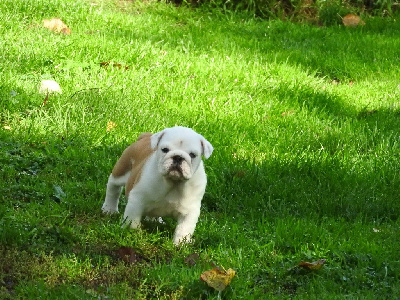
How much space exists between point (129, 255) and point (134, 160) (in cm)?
81

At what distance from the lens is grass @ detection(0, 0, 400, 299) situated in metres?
4.18

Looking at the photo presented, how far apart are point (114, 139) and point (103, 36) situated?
2.55 metres

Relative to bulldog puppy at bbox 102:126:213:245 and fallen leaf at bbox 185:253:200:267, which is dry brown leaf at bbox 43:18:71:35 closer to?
bulldog puppy at bbox 102:126:213:245

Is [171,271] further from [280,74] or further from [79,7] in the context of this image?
[79,7]

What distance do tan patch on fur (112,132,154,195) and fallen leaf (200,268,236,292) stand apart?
100 cm

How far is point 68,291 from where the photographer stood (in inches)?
147

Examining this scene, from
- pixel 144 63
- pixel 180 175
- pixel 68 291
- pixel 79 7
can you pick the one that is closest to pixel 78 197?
pixel 180 175

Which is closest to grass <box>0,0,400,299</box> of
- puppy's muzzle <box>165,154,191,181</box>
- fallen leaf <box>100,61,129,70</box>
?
fallen leaf <box>100,61,129,70</box>

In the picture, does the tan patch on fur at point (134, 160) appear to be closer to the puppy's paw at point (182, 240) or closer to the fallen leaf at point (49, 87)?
the puppy's paw at point (182, 240)

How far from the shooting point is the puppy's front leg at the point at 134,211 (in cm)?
450

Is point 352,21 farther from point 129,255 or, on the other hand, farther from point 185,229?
point 129,255

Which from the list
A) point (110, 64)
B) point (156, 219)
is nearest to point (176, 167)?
point (156, 219)

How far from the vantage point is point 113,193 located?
4.99 meters

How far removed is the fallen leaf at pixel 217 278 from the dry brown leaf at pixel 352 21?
7257 millimetres
